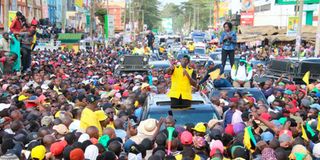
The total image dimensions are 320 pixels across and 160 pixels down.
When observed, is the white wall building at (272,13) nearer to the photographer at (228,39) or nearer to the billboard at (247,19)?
the billboard at (247,19)

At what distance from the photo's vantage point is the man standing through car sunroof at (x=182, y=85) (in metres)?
9.79

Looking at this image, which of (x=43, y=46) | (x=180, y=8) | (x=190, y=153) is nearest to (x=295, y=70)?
(x=190, y=153)

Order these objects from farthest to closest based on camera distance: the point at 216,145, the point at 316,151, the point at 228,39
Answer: the point at 228,39
the point at 216,145
the point at 316,151

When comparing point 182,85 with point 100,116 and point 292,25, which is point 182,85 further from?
point 292,25

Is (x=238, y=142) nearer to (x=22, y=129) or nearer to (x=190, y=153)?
(x=190, y=153)

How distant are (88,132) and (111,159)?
148 centimetres

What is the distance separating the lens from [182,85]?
10078mm

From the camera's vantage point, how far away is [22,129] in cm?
863

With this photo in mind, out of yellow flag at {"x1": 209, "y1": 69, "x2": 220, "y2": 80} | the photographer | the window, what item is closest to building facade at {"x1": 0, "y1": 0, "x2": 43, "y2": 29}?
the window

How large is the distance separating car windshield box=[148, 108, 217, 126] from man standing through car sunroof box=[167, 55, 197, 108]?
0.39 meters

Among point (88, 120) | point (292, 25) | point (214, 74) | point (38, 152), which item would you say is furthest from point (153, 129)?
point (292, 25)

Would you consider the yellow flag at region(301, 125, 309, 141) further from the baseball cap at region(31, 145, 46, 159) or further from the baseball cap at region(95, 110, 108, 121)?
the baseball cap at region(31, 145, 46, 159)

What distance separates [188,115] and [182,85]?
1.11 metres

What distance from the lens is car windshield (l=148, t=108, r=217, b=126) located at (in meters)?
8.98
